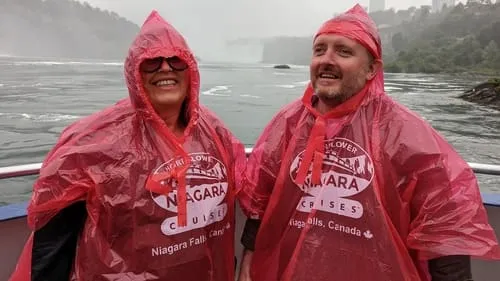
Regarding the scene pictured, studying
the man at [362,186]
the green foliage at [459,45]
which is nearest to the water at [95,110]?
the man at [362,186]

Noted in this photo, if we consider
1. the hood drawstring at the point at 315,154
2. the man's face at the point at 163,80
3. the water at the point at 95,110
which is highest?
the man's face at the point at 163,80

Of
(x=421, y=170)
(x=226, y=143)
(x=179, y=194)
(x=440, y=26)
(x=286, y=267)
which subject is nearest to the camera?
(x=421, y=170)

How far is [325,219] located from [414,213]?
30 cm

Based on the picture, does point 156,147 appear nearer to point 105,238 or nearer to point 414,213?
point 105,238

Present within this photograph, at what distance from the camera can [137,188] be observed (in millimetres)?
1584

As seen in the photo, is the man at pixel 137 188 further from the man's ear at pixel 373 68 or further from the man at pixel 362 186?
the man's ear at pixel 373 68

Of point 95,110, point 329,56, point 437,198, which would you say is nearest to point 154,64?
point 329,56

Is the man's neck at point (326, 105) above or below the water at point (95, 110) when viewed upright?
above

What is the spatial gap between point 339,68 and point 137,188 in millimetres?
812

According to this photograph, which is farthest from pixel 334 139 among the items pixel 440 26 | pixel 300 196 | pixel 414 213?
pixel 440 26

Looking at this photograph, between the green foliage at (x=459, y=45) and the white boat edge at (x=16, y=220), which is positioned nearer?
the white boat edge at (x=16, y=220)

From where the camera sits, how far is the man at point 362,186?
1498 millimetres

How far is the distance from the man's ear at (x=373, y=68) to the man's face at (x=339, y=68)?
0.01 metres

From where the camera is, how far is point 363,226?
160 cm
